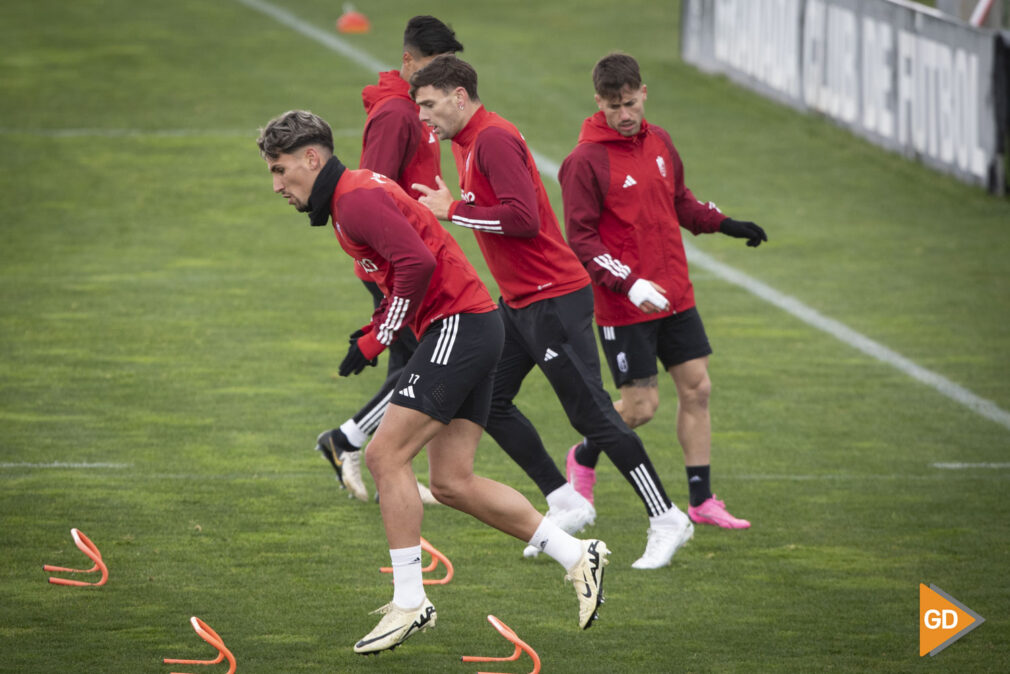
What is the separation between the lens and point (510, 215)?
21.0 feet

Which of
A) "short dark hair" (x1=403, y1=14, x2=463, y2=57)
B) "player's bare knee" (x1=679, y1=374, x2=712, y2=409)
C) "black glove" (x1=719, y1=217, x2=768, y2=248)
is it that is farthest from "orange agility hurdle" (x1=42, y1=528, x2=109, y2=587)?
"black glove" (x1=719, y1=217, x2=768, y2=248)

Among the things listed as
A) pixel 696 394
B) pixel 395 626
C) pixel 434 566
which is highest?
pixel 696 394

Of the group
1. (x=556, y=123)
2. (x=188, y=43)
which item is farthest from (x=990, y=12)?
(x=188, y=43)

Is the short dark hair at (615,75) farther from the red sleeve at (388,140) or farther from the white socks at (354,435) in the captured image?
the white socks at (354,435)

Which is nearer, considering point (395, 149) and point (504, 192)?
point (504, 192)

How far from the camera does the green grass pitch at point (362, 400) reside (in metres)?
6.10

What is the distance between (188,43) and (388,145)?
1799 cm

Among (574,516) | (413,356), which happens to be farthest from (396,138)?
(574,516)

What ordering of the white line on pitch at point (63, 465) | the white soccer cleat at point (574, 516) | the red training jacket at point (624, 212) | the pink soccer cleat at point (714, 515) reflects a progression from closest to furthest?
the white soccer cleat at point (574, 516)
the red training jacket at point (624, 212)
the pink soccer cleat at point (714, 515)
the white line on pitch at point (63, 465)

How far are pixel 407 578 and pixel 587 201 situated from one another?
228 cm

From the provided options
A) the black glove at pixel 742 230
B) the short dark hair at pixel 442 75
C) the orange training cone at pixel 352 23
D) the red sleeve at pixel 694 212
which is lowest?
the orange training cone at pixel 352 23

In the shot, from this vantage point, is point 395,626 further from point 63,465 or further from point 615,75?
point 63,465

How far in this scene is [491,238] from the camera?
6746mm

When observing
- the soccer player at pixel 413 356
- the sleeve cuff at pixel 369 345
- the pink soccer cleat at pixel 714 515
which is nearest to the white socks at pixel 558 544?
the soccer player at pixel 413 356
